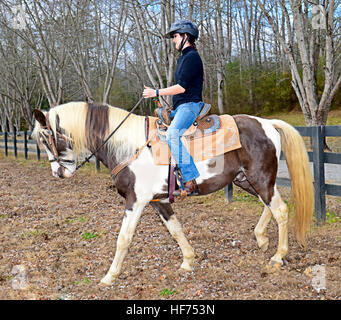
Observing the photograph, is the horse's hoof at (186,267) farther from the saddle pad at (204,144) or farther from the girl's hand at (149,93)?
the girl's hand at (149,93)

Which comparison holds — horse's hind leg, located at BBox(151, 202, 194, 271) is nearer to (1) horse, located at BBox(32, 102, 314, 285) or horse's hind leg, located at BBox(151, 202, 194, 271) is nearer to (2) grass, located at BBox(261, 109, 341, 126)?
(1) horse, located at BBox(32, 102, 314, 285)

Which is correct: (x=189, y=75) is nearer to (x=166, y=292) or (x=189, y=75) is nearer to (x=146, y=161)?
→ (x=146, y=161)

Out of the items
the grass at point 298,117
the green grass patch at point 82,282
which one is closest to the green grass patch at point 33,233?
the green grass patch at point 82,282

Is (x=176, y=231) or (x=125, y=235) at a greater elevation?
(x=125, y=235)

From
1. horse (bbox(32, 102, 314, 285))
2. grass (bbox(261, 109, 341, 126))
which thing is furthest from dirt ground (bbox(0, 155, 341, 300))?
grass (bbox(261, 109, 341, 126))

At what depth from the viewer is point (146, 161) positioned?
402 cm

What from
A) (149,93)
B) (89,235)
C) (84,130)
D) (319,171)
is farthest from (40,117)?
(319,171)

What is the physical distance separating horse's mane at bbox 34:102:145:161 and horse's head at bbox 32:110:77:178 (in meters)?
0.03

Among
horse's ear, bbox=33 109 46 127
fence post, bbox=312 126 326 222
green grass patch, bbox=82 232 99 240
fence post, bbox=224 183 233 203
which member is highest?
horse's ear, bbox=33 109 46 127

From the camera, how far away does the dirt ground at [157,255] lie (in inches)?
151

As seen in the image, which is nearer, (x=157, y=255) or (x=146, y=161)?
(x=146, y=161)

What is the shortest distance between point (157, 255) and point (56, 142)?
6.96 ft

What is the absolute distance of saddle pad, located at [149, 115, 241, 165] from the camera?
4.02m

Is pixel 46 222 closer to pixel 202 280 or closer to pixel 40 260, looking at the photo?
pixel 40 260
